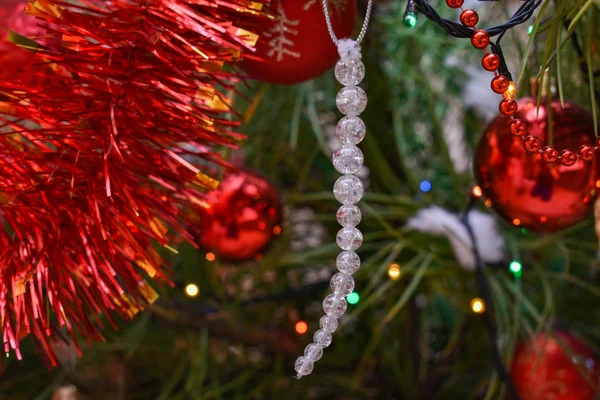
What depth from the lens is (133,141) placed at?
280 mm

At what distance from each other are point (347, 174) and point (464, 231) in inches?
9.6

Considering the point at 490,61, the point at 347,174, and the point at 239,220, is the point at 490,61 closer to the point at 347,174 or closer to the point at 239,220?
the point at 347,174

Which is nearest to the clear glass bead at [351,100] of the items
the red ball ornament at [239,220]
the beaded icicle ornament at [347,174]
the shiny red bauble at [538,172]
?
the beaded icicle ornament at [347,174]

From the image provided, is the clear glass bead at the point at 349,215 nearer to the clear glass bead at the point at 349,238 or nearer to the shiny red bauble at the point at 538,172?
the clear glass bead at the point at 349,238

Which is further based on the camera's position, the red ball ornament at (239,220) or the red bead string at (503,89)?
the red ball ornament at (239,220)

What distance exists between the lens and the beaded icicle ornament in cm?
25

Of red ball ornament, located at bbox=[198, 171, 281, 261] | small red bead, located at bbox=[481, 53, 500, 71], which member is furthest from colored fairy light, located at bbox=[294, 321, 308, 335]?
small red bead, located at bbox=[481, 53, 500, 71]

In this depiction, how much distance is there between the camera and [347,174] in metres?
0.26

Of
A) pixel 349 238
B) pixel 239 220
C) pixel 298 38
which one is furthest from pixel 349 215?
pixel 239 220

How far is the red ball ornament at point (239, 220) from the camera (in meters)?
0.46

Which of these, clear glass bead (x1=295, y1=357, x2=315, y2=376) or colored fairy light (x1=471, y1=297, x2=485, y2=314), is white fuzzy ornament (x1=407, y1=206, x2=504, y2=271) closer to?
colored fairy light (x1=471, y1=297, x2=485, y2=314)

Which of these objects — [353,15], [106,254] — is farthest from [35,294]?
[353,15]

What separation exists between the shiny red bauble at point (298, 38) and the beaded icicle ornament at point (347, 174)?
0.07 metres

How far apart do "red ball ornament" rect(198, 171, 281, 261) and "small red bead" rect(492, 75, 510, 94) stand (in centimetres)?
25
